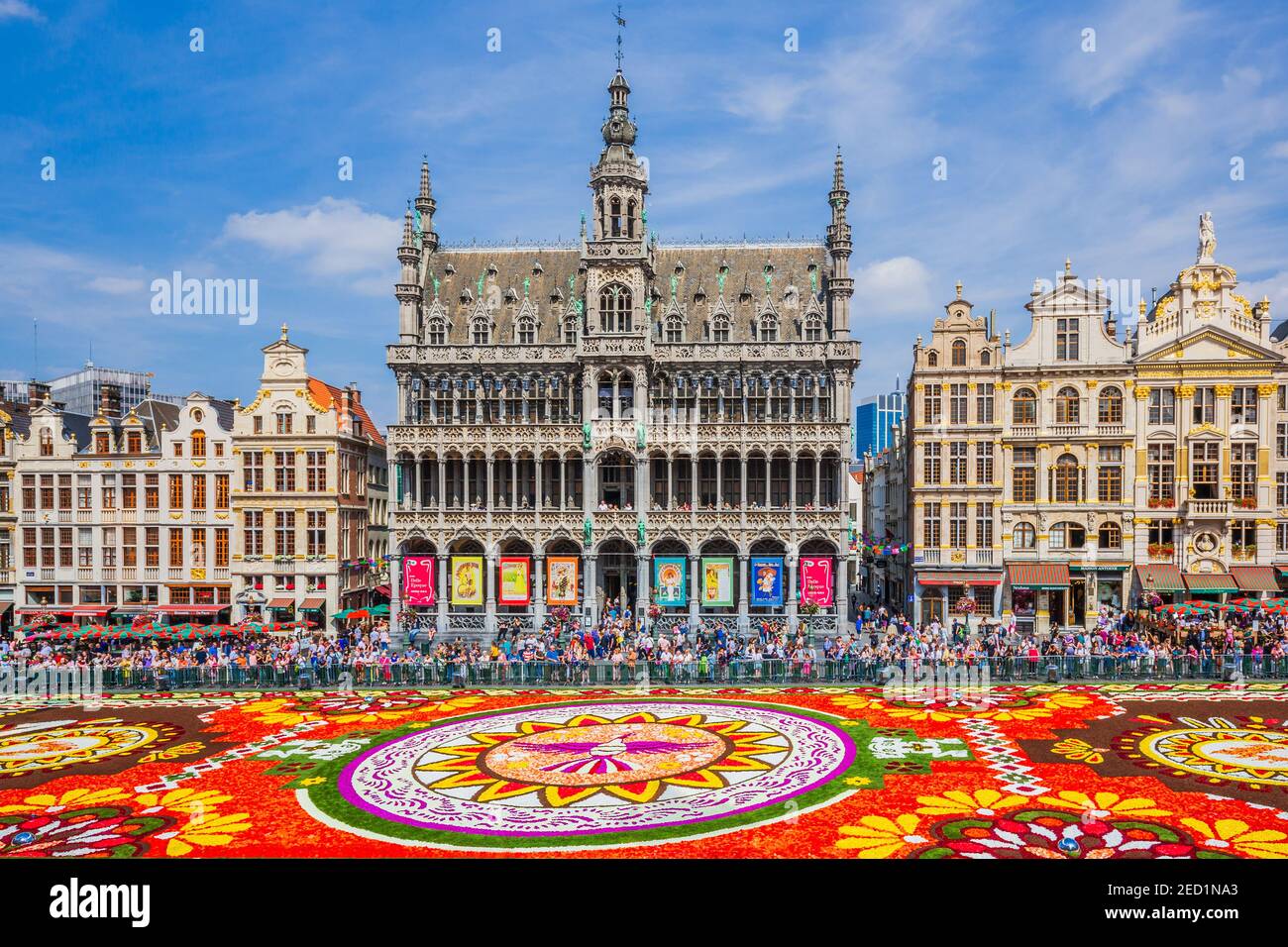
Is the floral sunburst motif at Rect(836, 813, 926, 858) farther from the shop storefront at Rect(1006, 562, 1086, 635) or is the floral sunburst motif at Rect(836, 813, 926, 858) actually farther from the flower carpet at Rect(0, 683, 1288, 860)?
the shop storefront at Rect(1006, 562, 1086, 635)

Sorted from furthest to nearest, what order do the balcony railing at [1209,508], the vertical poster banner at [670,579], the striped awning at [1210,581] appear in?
the vertical poster banner at [670,579]
the balcony railing at [1209,508]
the striped awning at [1210,581]

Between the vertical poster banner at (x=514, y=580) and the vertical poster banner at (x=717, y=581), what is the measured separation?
9.73m

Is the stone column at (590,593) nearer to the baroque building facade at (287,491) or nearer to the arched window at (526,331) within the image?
the arched window at (526,331)

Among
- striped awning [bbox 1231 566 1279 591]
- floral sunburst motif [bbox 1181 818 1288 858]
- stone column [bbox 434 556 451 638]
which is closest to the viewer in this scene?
floral sunburst motif [bbox 1181 818 1288 858]

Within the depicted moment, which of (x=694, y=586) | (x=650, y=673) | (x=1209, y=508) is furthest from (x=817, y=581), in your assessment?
(x=1209, y=508)

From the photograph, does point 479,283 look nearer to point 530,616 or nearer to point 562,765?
point 530,616

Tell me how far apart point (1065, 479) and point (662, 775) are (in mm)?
35234

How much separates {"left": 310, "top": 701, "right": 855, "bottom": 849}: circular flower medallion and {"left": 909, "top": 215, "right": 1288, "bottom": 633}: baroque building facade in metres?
24.5

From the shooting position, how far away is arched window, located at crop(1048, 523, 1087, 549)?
50.1m

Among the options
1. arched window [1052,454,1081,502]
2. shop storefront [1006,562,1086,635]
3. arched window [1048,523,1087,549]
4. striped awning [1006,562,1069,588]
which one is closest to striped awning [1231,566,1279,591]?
shop storefront [1006,562,1086,635]

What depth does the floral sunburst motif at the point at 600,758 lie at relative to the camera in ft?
73.3

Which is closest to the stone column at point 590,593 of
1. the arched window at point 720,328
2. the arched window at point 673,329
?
the arched window at point 673,329

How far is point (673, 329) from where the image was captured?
5478 cm
